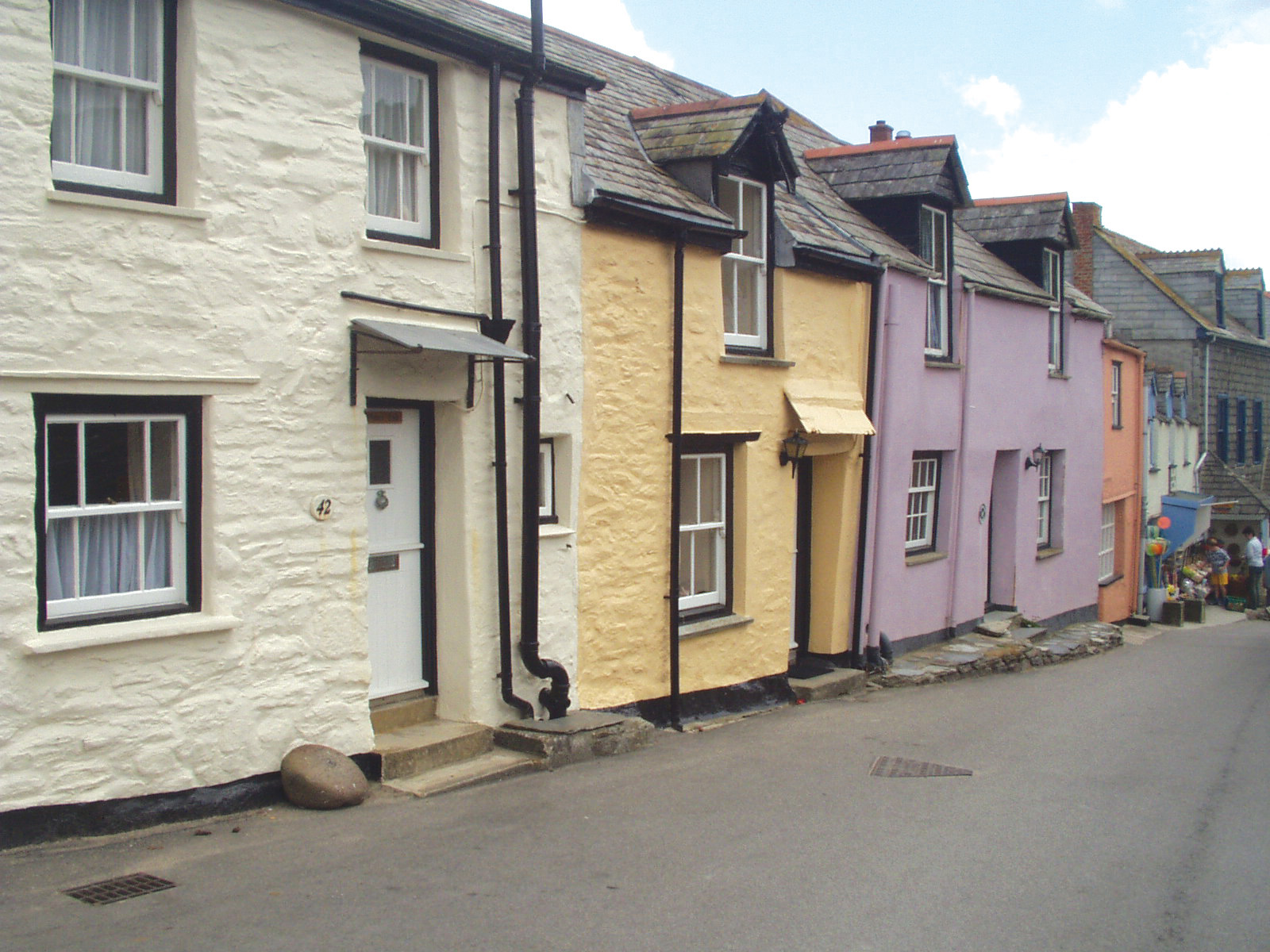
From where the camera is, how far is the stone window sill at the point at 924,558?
51.7 ft

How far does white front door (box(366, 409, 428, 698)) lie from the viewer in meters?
8.89

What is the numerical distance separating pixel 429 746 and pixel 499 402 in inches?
102

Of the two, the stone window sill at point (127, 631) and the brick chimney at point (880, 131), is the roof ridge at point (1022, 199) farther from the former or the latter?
the stone window sill at point (127, 631)

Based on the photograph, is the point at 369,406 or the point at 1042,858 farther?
the point at 369,406

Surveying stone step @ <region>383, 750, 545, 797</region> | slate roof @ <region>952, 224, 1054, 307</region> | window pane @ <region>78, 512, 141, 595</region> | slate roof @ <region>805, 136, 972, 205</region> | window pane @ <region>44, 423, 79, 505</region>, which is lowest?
stone step @ <region>383, 750, 545, 797</region>

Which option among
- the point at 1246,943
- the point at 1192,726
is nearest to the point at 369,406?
the point at 1246,943

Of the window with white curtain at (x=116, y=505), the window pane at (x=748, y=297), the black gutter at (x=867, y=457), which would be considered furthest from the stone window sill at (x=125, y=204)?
the black gutter at (x=867, y=457)

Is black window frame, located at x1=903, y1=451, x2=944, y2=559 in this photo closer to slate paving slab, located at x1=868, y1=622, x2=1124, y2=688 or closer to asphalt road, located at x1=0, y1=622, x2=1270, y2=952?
slate paving slab, located at x1=868, y1=622, x2=1124, y2=688

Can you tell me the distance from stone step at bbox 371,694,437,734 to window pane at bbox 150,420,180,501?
2.26 m

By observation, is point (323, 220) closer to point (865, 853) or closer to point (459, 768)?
point (459, 768)

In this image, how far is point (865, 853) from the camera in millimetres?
7316

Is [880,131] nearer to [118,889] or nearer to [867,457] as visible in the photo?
[867,457]

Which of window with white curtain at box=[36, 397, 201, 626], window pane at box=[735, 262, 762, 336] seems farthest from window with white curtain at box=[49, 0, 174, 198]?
window pane at box=[735, 262, 762, 336]

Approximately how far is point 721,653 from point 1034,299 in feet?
32.2
